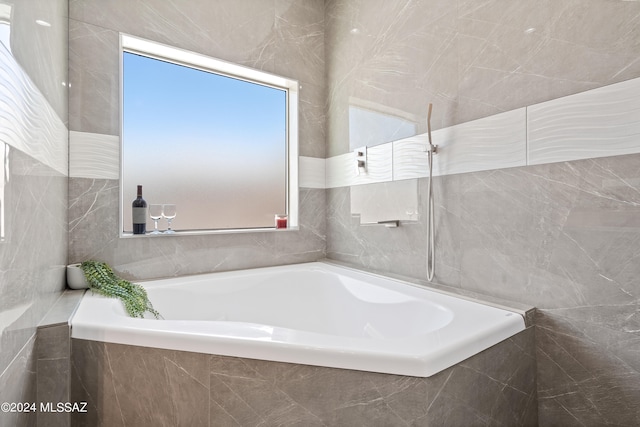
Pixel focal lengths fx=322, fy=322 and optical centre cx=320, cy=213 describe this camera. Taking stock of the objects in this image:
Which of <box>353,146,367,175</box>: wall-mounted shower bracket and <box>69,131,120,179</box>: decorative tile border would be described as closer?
<box>69,131,120,179</box>: decorative tile border

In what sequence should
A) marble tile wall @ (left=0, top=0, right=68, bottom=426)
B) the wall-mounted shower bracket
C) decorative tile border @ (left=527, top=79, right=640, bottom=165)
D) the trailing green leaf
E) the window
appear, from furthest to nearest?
the wall-mounted shower bracket
the window
the trailing green leaf
decorative tile border @ (left=527, top=79, right=640, bottom=165)
marble tile wall @ (left=0, top=0, right=68, bottom=426)

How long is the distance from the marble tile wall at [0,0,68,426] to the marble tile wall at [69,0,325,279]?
28cm

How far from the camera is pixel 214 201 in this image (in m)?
2.28

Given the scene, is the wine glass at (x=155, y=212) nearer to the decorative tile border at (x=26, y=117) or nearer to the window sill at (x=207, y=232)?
the window sill at (x=207, y=232)

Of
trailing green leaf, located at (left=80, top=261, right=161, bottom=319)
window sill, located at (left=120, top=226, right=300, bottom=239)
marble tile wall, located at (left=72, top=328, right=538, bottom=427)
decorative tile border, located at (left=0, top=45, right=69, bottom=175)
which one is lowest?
marble tile wall, located at (left=72, top=328, right=538, bottom=427)

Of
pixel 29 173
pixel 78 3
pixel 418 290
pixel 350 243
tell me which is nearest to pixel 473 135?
pixel 418 290

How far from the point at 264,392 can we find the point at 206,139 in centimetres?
180

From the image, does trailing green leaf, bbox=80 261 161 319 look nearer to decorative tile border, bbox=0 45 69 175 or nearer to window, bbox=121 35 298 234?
window, bbox=121 35 298 234

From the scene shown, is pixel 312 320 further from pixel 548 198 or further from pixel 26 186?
pixel 26 186

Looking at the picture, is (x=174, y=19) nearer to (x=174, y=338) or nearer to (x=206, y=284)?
(x=206, y=284)

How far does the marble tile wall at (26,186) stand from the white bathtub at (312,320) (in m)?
0.18

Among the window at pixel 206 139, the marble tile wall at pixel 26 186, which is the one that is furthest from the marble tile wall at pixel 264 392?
the window at pixel 206 139

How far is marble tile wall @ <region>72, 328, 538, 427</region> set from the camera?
88 centimetres

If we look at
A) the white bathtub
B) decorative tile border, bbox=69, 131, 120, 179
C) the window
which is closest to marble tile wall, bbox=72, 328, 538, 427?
the white bathtub
